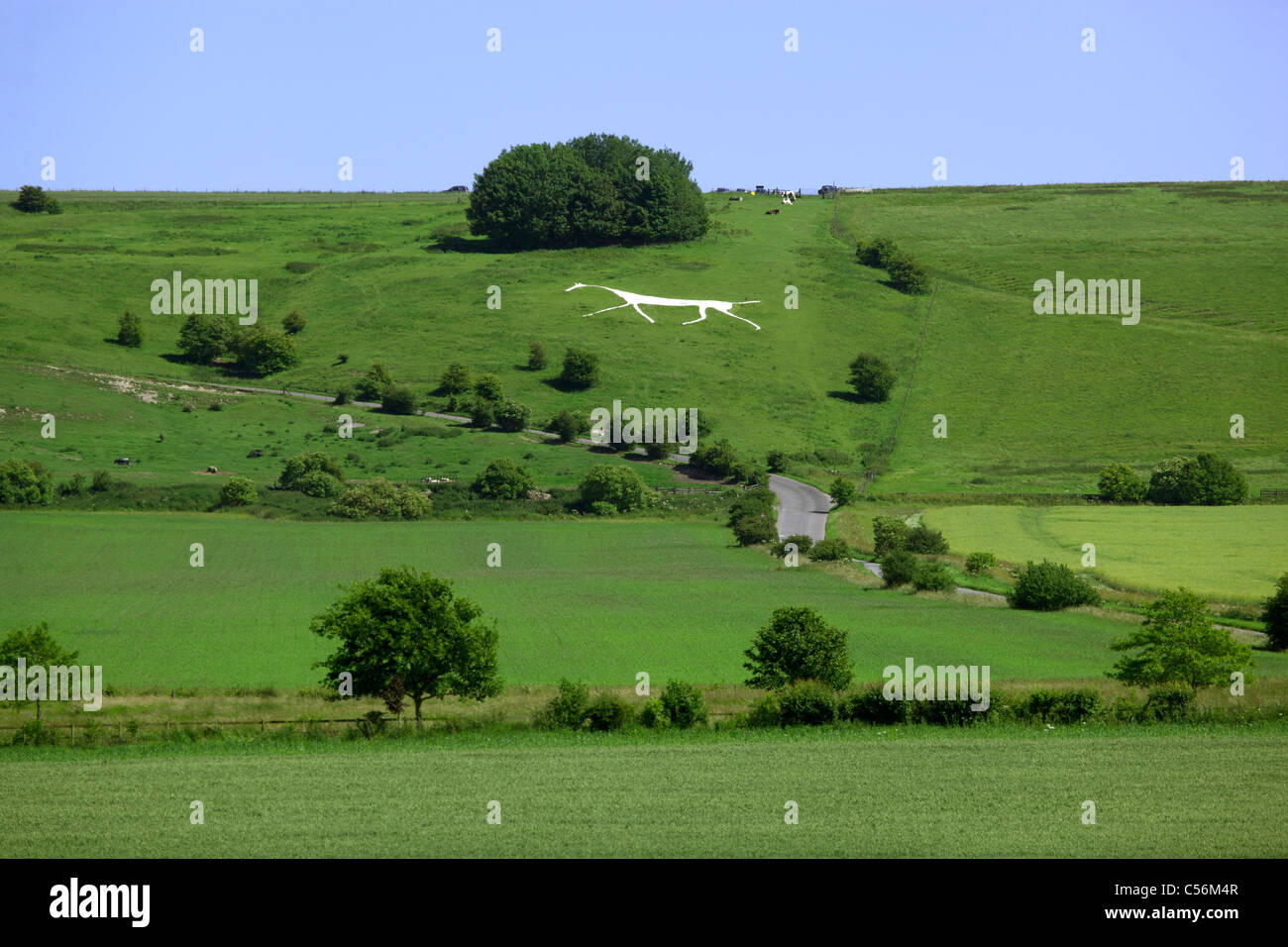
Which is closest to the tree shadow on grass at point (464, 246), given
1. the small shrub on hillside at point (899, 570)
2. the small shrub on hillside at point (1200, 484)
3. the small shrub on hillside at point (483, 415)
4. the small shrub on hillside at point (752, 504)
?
the small shrub on hillside at point (483, 415)

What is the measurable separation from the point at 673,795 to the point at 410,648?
49.5 feet

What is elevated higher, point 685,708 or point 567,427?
point 567,427

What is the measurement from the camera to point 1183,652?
44.1 metres

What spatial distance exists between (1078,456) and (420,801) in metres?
101

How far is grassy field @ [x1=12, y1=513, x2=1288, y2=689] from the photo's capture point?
52.2m

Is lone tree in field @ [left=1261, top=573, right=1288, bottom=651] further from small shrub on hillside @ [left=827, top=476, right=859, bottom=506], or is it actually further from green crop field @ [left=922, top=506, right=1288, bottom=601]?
small shrub on hillside @ [left=827, top=476, right=859, bottom=506]

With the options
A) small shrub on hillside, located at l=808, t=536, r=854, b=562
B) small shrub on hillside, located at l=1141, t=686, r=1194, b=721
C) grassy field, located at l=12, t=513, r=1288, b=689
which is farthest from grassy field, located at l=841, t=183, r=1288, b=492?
small shrub on hillside, located at l=1141, t=686, r=1194, b=721

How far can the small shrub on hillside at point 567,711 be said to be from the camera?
38.0 meters

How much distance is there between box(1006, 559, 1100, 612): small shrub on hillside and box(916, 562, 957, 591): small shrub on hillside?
416cm

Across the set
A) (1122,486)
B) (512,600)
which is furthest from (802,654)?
(1122,486)

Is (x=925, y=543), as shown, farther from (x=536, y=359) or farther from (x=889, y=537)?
(x=536, y=359)

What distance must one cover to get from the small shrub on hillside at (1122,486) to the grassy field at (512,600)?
35.2 meters
